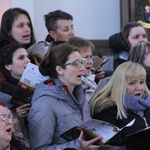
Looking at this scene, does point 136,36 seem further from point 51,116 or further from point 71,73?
point 51,116

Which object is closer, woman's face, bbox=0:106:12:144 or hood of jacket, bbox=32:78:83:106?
woman's face, bbox=0:106:12:144

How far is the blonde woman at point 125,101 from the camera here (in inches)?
122

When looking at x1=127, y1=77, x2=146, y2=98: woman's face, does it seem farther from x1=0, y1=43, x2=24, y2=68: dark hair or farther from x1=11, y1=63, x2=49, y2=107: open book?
x1=0, y1=43, x2=24, y2=68: dark hair

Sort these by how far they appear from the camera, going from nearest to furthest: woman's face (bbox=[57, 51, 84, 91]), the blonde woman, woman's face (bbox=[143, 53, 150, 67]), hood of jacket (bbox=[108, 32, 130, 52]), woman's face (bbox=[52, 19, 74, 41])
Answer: woman's face (bbox=[57, 51, 84, 91]), the blonde woman, woman's face (bbox=[143, 53, 150, 67]), woman's face (bbox=[52, 19, 74, 41]), hood of jacket (bbox=[108, 32, 130, 52])

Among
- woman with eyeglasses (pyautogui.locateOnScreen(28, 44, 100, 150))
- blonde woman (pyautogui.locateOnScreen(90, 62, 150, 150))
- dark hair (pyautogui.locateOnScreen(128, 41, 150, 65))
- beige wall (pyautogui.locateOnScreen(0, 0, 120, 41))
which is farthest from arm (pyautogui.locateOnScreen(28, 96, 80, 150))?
beige wall (pyautogui.locateOnScreen(0, 0, 120, 41))

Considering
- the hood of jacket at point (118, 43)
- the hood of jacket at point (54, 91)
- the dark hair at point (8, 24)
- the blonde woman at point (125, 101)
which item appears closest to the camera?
the hood of jacket at point (54, 91)

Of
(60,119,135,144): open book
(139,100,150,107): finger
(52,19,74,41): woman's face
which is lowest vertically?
(139,100,150,107): finger

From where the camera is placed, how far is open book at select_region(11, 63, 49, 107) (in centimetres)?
298

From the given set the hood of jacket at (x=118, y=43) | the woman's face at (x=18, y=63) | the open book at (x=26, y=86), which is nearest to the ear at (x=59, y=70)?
the open book at (x=26, y=86)

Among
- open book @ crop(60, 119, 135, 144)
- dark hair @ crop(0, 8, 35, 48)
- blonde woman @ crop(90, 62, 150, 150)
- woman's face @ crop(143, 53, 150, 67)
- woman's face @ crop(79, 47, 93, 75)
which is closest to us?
open book @ crop(60, 119, 135, 144)

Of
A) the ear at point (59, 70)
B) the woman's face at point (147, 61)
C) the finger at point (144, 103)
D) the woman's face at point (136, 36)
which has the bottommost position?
the finger at point (144, 103)

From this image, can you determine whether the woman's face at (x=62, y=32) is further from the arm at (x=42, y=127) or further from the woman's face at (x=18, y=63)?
the arm at (x=42, y=127)

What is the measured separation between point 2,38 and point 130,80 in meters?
1.03

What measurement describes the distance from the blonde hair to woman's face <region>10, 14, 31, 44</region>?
800mm
